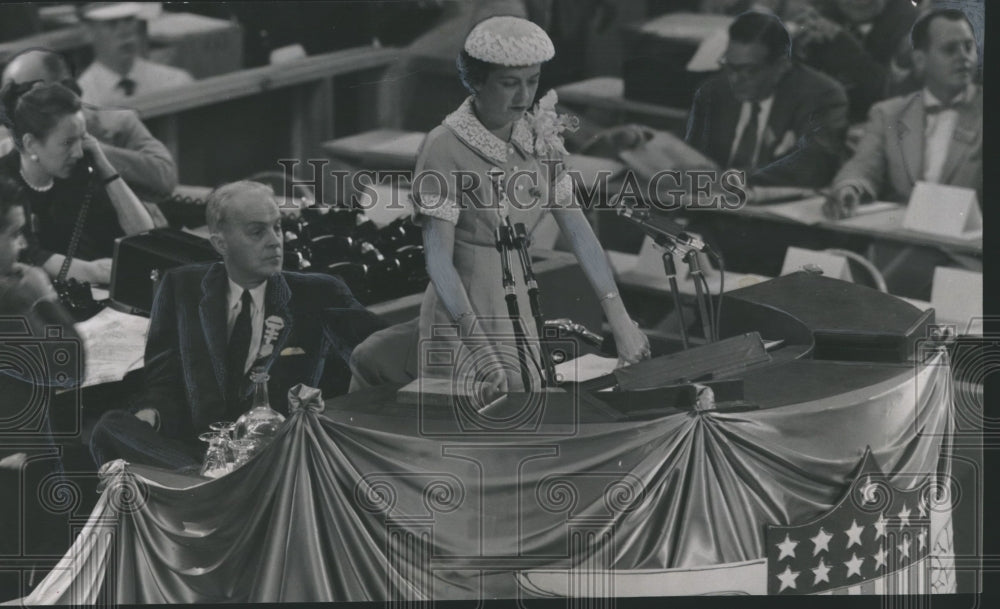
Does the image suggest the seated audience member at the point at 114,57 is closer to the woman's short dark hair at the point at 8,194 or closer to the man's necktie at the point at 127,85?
the man's necktie at the point at 127,85

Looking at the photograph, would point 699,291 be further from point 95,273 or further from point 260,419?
point 95,273

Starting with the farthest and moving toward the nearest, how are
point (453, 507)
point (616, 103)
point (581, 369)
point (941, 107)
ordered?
point (941, 107), point (616, 103), point (581, 369), point (453, 507)

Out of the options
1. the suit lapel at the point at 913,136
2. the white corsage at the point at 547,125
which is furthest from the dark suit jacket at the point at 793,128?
the white corsage at the point at 547,125

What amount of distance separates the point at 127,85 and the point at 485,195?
52.1 inches

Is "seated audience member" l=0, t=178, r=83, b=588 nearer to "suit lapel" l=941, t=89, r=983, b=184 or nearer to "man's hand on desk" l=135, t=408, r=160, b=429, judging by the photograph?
"man's hand on desk" l=135, t=408, r=160, b=429

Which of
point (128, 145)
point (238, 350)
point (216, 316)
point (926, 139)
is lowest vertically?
point (238, 350)

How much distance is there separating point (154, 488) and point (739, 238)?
2250mm

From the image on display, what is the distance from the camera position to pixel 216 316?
18.7 feet

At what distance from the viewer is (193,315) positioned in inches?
224

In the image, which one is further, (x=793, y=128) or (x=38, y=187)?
(x=793, y=128)

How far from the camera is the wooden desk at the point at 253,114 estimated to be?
223 inches

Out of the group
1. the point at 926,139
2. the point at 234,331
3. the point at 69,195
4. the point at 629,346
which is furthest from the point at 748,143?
the point at 69,195

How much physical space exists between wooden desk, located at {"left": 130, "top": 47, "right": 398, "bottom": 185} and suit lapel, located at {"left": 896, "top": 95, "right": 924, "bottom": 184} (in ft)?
6.09

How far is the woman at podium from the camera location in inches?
220
